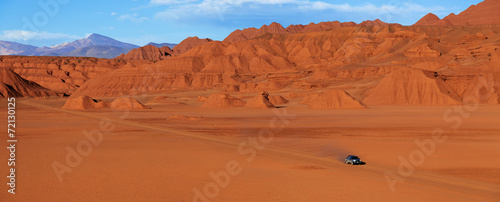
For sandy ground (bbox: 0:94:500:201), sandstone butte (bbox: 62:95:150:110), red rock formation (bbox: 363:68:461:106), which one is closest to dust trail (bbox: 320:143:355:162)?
sandy ground (bbox: 0:94:500:201)

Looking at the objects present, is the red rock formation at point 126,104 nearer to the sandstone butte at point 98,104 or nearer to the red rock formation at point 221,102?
the sandstone butte at point 98,104

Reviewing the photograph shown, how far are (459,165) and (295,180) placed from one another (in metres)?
7.19

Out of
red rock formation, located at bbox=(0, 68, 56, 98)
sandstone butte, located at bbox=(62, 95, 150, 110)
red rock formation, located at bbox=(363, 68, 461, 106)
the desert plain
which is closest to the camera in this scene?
the desert plain

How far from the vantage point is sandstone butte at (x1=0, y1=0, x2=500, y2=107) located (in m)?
67.9

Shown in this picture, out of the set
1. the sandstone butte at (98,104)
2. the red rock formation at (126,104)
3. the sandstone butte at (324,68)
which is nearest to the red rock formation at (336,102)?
the sandstone butte at (324,68)

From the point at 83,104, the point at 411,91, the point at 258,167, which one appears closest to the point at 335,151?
the point at 258,167

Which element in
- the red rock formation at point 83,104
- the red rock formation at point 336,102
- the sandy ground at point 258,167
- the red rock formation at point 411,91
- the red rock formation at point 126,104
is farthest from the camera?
the red rock formation at point 411,91

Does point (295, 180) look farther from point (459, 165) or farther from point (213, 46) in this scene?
point (213, 46)

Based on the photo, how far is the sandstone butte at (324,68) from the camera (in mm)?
67875

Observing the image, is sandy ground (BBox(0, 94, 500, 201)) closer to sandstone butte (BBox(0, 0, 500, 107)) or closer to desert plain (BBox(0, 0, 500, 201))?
desert plain (BBox(0, 0, 500, 201))

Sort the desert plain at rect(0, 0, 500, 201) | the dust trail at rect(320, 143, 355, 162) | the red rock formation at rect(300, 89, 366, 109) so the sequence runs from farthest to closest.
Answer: the red rock formation at rect(300, 89, 366, 109)
the dust trail at rect(320, 143, 355, 162)
the desert plain at rect(0, 0, 500, 201)

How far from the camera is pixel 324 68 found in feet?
424

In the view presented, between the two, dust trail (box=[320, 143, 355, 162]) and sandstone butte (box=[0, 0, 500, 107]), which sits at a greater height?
sandstone butte (box=[0, 0, 500, 107])

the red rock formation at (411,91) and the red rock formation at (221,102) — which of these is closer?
the red rock formation at (411,91)
